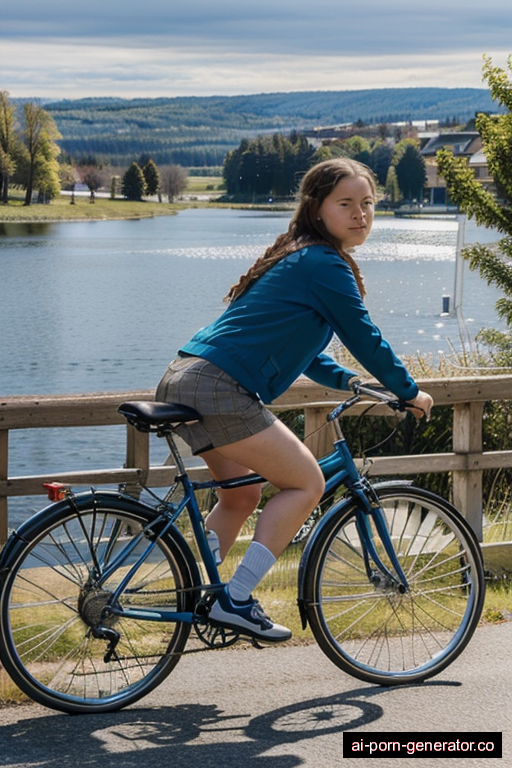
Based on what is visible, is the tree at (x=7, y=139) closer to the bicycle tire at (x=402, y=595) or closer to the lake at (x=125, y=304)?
the lake at (x=125, y=304)

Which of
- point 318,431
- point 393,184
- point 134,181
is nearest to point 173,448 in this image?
point 318,431

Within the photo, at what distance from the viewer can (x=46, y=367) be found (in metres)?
43.7

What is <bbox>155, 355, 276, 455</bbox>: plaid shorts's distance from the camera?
3.77 metres

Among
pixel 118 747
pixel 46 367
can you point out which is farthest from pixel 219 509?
pixel 46 367

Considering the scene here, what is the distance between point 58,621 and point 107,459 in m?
22.6

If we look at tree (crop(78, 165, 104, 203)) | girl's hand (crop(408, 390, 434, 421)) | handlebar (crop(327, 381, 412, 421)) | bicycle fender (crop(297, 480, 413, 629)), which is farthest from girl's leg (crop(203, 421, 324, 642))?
tree (crop(78, 165, 104, 203))

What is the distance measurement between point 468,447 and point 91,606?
228 cm

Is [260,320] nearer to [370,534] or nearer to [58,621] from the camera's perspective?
[370,534]

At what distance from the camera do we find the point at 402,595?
4285 millimetres

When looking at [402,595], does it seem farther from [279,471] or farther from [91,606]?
[91,606]

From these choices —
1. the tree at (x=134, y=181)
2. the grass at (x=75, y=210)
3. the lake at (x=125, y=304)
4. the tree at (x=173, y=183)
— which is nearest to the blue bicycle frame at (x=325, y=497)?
the lake at (x=125, y=304)

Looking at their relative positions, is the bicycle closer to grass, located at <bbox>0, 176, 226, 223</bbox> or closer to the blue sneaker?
the blue sneaker

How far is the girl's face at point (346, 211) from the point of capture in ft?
13.0

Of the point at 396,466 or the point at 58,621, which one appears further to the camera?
the point at 396,466
